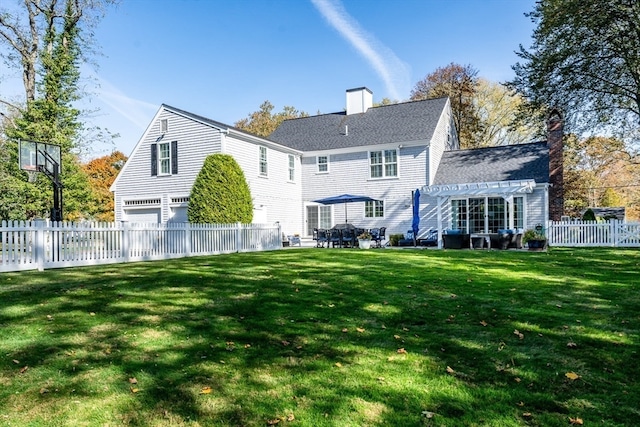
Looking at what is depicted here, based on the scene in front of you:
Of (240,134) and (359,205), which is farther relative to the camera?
(359,205)

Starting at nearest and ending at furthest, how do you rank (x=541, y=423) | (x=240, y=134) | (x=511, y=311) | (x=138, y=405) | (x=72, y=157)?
(x=541, y=423) → (x=138, y=405) → (x=511, y=311) → (x=240, y=134) → (x=72, y=157)

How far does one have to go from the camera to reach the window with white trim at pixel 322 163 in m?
24.3

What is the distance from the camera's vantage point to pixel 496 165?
71.8 ft

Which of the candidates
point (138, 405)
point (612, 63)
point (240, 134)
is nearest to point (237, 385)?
point (138, 405)

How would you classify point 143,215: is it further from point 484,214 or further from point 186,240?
point 484,214

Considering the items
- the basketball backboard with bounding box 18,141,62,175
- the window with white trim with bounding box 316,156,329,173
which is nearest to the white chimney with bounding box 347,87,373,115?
the window with white trim with bounding box 316,156,329,173

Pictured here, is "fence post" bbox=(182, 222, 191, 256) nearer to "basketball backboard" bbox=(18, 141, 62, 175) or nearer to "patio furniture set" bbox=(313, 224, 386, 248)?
"basketball backboard" bbox=(18, 141, 62, 175)

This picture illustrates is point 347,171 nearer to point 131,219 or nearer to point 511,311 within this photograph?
point 131,219

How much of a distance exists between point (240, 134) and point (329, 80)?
1338 cm

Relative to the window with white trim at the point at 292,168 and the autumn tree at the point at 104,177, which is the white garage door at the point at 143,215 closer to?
the window with white trim at the point at 292,168

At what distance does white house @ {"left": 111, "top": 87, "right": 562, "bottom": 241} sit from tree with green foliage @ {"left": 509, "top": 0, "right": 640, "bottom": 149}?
2.35 meters

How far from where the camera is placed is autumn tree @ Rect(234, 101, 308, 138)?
149 feet

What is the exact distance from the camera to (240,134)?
1988 centimetres

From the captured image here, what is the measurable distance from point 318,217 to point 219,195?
7955 millimetres
